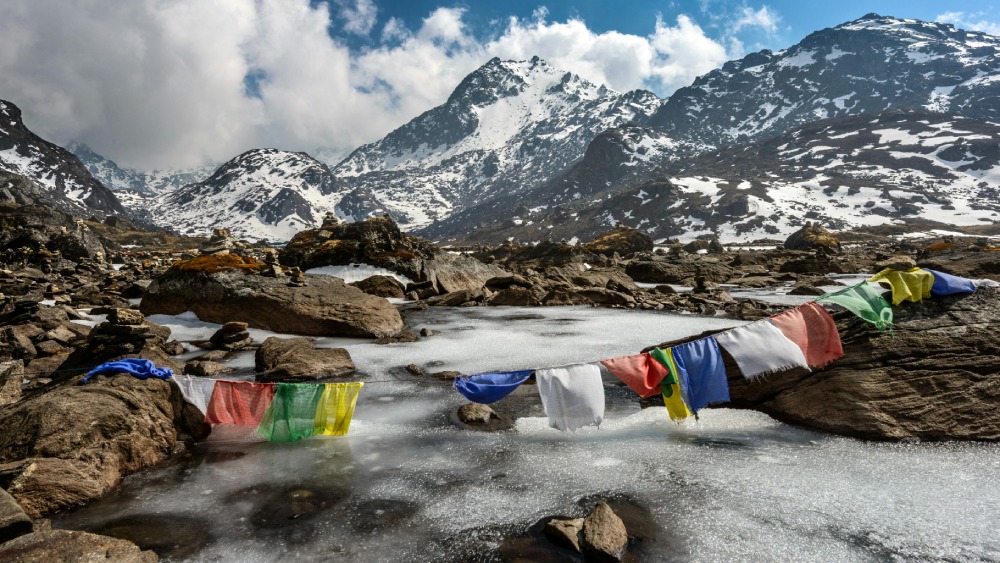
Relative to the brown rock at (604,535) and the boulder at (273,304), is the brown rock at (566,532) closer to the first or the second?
the brown rock at (604,535)

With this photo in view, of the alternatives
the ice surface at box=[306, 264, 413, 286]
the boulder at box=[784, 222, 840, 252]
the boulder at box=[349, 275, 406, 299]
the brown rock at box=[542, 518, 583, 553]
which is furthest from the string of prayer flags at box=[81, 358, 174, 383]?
the boulder at box=[784, 222, 840, 252]

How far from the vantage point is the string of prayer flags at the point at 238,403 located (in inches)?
333

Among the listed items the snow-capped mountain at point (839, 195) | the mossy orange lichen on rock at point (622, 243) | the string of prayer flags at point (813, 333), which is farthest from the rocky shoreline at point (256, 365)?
the snow-capped mountain at point (839, 195)

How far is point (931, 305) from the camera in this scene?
29.0 feet

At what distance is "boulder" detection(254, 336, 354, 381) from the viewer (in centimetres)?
1162

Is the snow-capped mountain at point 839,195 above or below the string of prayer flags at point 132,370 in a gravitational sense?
above

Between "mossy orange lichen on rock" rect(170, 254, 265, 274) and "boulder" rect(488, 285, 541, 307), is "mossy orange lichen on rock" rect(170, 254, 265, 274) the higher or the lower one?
the higher one

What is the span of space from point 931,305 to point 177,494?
517 inches

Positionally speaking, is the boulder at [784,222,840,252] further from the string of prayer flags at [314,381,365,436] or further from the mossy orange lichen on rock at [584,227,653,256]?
the string of prayer flags at [314,381,365,436]

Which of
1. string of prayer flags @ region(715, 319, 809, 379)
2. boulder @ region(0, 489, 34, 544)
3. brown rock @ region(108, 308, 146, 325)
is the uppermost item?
brown rock @ region(108, 308, 146, 325)

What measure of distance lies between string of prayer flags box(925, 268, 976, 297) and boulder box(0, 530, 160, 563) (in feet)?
42.2

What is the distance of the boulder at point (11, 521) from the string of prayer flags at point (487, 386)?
17.9ft

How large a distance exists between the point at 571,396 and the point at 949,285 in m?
7.44

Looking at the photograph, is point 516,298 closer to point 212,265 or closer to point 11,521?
point 212,265
